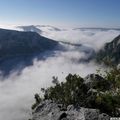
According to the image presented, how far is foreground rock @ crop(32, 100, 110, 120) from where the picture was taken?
1501 inches

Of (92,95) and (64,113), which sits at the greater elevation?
(64,113)

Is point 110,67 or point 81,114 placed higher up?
point 110,67

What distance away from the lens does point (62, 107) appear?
4616cm


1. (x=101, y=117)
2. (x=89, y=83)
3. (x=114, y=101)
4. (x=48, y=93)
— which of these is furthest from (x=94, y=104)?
(x=89, y=83)

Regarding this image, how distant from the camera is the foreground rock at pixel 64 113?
38.1 meters

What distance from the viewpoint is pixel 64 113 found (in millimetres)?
41000

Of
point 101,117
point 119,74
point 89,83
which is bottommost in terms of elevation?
point 89,83

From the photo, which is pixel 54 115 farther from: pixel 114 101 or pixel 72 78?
pixel 72 78

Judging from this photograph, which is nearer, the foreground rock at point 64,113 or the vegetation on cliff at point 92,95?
the foreground rock at point 64,113

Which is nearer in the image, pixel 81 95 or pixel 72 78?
pixel 81 95

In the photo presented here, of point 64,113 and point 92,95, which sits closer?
point 64,113

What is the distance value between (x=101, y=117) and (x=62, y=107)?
10012mm

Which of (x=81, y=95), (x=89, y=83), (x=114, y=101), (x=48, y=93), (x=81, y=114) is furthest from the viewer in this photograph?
(x=89, y=83)

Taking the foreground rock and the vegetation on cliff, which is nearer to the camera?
the foreground rock
